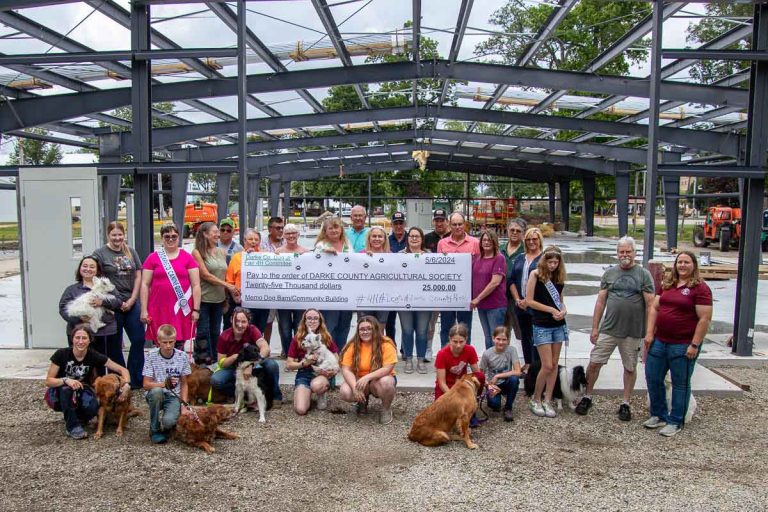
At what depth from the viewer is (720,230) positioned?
2473 cm

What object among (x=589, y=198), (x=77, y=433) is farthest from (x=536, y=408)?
(x=589, y=198)

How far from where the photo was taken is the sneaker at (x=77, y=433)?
5270 mm

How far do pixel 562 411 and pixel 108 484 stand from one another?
3.86 m

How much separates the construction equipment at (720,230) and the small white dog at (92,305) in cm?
2311

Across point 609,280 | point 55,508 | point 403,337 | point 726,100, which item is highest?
point 726,100

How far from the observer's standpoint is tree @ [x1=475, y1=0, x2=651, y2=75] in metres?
10.6

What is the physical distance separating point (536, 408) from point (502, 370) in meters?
0.51

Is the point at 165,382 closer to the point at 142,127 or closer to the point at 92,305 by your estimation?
the point at 92,305

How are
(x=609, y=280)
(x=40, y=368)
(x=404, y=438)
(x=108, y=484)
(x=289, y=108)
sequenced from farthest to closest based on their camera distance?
(x=289, y=108) → (x=40, y=368) → (x=609, y=280) → (x=404, y=438) → (x=108, y=484)

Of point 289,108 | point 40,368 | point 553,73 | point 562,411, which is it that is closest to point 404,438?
point 562,411

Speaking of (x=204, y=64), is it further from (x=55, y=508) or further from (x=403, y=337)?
(x=55, y=508)

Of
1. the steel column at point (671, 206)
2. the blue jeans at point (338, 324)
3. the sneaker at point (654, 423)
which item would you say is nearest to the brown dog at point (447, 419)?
the sneaker at point (654, 423)

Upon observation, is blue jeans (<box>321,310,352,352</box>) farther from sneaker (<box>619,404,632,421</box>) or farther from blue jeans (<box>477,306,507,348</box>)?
sneaker (<box>619,404,632,421</box>)

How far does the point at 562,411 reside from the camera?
607cm
